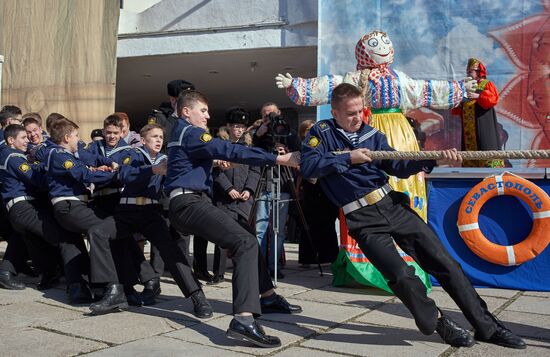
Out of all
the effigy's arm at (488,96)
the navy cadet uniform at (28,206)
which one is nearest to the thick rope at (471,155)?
the navy cadet uniform at (28,206)

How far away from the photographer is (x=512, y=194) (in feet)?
15.6

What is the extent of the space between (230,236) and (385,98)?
2.00 metres

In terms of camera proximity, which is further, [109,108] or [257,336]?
[109,108]

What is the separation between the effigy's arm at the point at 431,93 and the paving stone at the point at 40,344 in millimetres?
3043

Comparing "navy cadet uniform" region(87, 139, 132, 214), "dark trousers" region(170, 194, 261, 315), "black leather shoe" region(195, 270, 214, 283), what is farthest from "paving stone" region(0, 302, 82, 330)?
"black leather shoe" region(195, 270, 214, 283)

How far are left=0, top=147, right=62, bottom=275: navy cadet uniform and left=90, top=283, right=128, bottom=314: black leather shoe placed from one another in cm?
96

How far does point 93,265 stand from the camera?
165 inches

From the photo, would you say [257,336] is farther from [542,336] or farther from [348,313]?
[542,336]

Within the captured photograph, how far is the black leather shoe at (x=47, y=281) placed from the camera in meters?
4.98

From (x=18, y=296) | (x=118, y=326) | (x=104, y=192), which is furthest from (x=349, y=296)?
(x=18, y=296)

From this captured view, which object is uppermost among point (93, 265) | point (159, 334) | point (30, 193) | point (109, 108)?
point (109, 108)

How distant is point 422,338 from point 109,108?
283 inches

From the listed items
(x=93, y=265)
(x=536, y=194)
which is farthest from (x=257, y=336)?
(x=536, y=194)

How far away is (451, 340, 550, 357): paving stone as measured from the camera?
10.2 ft
